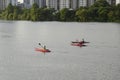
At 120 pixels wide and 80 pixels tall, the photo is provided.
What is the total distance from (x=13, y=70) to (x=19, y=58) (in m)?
7.79

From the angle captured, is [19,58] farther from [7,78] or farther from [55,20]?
[55,20]

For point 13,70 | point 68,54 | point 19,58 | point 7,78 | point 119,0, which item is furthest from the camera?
point 119,0

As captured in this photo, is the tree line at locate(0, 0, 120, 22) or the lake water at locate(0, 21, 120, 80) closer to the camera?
the lake water at locate(0, 21, 120, 80)

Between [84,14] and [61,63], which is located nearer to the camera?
[61,63]

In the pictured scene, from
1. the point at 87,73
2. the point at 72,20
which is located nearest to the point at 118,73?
the point at 87,73

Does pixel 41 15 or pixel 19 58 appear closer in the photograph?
pixel 19 58

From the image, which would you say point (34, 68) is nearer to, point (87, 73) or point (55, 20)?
point (87, 73)

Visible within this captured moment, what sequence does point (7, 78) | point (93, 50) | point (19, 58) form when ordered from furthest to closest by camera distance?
point (93, 50)
point (19, 58)
point (7, 78)

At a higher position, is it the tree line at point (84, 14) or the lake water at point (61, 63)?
the tree line at point (84, 14)

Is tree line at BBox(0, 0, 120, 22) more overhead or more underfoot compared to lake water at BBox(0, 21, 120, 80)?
Answer: more overhead

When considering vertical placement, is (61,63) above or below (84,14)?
below

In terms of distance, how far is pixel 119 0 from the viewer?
188m

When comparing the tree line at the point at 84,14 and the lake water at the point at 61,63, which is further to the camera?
the tree line at the point at 84,14

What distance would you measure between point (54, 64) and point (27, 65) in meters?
2.74
